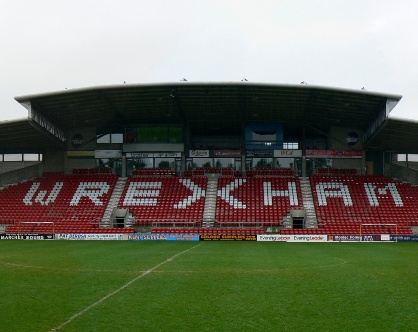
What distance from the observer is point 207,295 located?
49.2 feet

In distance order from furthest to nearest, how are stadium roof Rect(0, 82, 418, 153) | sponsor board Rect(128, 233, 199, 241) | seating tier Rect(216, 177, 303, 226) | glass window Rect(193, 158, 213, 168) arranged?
glass window Rect(193, 158, 213, 168)
seating tier Rect(216, 177, 303, 226)
stadium roof Rect(0, 82, 418, 153)
sponsor board Rect(128, 233, 199, 241)

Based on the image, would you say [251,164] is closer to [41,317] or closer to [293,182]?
[293,182]

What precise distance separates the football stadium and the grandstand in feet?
0.55

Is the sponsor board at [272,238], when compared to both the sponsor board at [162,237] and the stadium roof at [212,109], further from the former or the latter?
the stadium roof at [212,109]

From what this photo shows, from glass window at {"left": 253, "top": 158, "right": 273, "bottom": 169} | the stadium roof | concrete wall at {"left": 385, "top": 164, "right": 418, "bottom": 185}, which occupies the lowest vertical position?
concrete wall at {"left": 385, "top": 164, "right": 418, "bottom": 185}

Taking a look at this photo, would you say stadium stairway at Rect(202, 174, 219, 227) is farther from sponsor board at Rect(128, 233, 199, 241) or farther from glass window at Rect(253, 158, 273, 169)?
sponsor board at Rect(128, 233, 199, 241)

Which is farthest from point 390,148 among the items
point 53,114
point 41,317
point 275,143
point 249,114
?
A: point 41,317

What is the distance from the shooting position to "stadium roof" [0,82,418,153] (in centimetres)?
4562

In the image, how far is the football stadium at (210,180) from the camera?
30181mm

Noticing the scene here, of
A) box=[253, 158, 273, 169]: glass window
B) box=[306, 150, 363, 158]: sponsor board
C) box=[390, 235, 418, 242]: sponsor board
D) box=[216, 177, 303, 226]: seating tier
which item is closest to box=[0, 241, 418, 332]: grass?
box=[390, 235, 418, 242]: sponsor board

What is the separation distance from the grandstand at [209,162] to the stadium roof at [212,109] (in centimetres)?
15

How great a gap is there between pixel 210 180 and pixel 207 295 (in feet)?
139

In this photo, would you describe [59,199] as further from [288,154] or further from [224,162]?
[288,154]

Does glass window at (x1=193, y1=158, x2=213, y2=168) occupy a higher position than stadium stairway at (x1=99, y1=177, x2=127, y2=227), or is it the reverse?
glass window at (x1=193, y1=158, x2=213, y2=168)
